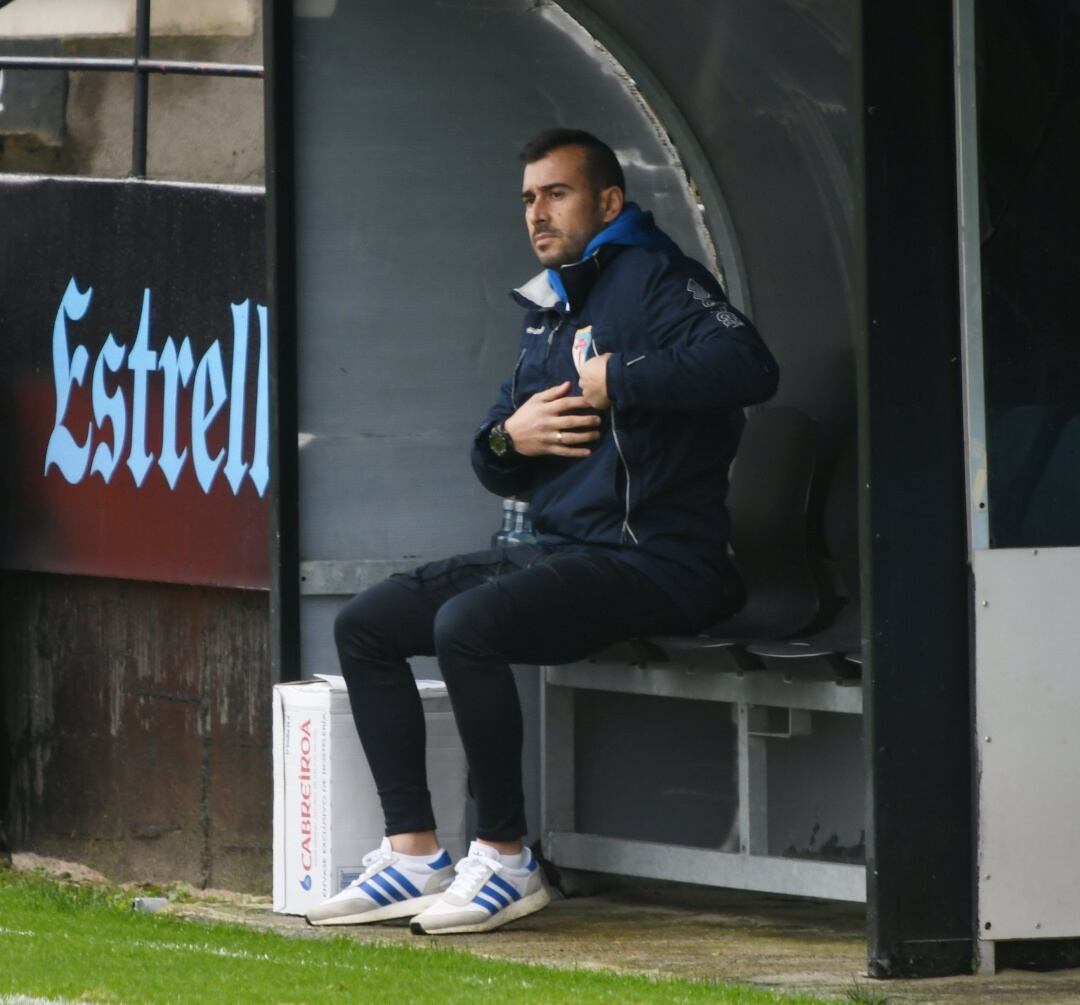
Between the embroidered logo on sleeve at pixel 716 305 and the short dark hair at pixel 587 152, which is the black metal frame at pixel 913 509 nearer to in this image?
the embroidered logo on sleeve at pixel 716 305

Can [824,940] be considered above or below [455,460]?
below

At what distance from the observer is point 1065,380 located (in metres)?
5.01

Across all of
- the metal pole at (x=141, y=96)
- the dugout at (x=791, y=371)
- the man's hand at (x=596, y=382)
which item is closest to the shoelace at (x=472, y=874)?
the dugout at (x=791, y=371)

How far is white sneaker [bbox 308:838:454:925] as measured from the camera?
562 cm

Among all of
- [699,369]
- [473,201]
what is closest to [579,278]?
[699,369]

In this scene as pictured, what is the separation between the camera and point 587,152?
19.6 feet

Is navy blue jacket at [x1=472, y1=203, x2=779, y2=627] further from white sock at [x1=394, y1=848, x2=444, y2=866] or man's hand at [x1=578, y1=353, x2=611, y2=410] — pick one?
white sock at [x1=394, y1=848, x2=444, y2=866]

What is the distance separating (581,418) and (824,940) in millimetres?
1234

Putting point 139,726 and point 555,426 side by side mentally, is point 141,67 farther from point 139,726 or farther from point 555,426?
point 555,426

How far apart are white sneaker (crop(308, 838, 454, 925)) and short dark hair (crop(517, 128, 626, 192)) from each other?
1587 mm

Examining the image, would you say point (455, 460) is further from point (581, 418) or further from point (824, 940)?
point (824, 940)

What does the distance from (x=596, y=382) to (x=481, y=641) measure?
61 centimetres

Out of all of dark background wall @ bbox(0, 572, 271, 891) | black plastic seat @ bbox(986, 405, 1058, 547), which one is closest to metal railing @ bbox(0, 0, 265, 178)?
dark background wall @ bbox(0, 572, 271, 891)

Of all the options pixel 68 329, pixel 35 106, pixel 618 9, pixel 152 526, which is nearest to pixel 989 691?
pixel 618 9
